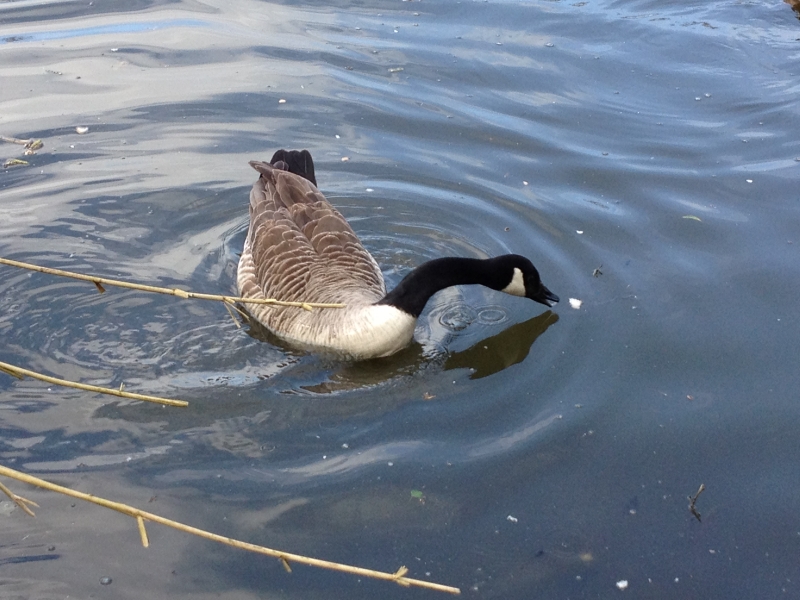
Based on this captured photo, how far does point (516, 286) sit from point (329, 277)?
141 cm

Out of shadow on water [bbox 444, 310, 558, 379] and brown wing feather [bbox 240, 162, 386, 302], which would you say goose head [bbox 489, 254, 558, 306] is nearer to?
shadow on water [bbox 444, 310, 558, 379]

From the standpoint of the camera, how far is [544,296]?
623 cm

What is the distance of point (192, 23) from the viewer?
11703 mm

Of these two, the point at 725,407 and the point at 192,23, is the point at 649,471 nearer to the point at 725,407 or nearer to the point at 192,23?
the point at 725,407

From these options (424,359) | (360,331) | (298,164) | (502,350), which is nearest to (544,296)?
(502,350)

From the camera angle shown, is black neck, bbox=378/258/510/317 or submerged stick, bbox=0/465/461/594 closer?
submerged stick, bbox=0/465/461/594

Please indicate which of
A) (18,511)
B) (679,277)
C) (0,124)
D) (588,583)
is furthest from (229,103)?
(588,583)

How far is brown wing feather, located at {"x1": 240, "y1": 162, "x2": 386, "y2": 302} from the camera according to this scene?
20.4ft

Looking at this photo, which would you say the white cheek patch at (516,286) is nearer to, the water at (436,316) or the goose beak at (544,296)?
the goose beak at (544,296)

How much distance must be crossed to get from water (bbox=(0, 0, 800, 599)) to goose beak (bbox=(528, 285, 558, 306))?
0.57 feet

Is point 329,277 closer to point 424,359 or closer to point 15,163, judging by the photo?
point 424,359

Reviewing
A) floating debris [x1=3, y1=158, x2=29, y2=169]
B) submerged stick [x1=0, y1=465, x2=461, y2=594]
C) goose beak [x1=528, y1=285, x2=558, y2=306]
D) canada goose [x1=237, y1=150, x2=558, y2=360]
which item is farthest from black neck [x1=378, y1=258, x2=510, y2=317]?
floating debris [x1=3, y1=158, x2=29, y2=169]

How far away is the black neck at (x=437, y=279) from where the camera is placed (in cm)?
576

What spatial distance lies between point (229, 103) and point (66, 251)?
3271 mm
